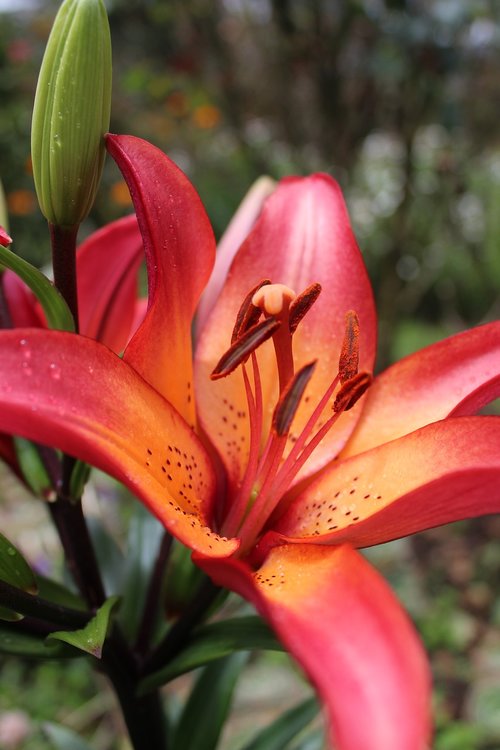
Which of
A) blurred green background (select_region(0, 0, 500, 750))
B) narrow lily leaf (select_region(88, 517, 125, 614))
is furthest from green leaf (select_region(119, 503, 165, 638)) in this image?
blurred green background (select_region(0, 0, 500, 750))

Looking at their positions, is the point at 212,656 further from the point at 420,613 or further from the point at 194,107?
the point at 194,107

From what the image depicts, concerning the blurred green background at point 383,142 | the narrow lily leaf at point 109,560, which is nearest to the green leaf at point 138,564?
the narrow lily leaf at point 109,560

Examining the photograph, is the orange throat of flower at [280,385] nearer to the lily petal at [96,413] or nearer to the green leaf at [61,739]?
the lily petal at [96,413]

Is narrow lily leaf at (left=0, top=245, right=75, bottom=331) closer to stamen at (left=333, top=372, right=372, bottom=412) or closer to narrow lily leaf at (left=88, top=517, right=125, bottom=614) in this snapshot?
stamen at (left=333, top=372, right=372, bottom=412)

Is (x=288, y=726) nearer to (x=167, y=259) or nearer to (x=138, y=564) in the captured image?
(x=138, y=564)

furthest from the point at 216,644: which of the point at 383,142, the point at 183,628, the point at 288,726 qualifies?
the point at 383,142

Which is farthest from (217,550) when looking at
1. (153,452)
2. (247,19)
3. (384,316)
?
(247,19)
